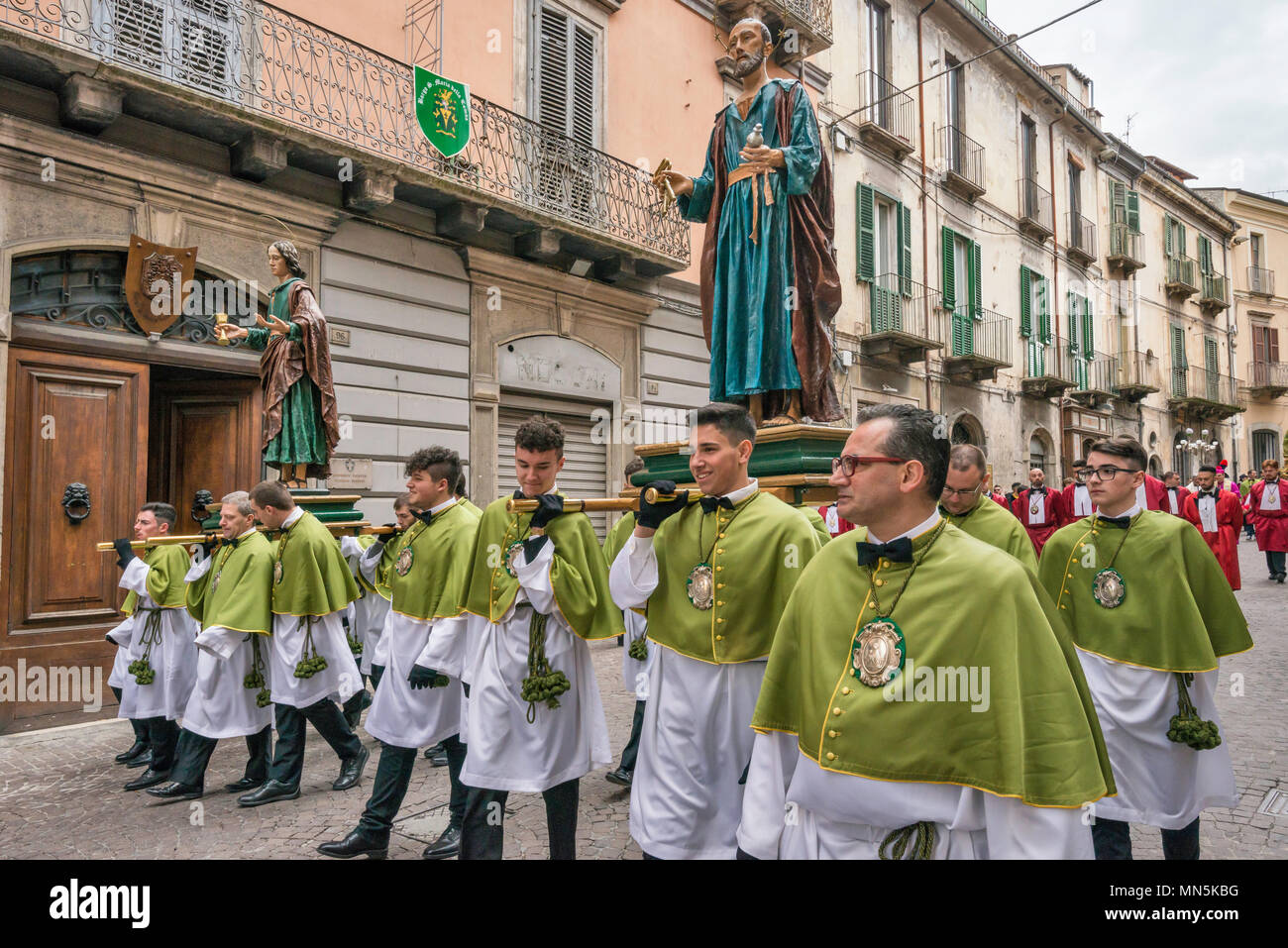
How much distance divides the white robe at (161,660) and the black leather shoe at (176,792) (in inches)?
23.1

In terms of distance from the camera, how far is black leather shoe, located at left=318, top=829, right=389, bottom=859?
4105mm

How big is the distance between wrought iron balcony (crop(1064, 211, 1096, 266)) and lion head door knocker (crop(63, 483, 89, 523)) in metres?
23.6

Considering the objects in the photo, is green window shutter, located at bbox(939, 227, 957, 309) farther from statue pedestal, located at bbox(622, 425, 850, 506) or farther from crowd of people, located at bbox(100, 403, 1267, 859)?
statue pedestal, located at bbox(622, 425, 850, 506)

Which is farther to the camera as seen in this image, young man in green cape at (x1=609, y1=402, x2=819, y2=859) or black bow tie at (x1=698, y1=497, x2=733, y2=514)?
black bow tie at (x1=698, y1=497, x2=733, y2=514)

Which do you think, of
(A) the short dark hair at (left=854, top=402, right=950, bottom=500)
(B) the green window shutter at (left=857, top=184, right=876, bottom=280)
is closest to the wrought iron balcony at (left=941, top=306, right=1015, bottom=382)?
(B) the green window shutter at (left=857, top=184, right=876, bottom=280)

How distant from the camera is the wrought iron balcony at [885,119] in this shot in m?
17.0

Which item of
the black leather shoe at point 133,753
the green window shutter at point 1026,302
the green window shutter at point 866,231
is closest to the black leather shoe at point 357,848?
the black leather shoe at point 133,753

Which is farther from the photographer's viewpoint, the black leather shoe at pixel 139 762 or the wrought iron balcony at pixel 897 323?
the wrought iron balcony at pixel 897 323

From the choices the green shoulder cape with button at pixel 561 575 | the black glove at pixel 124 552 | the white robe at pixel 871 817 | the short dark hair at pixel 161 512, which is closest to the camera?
the white robe at pixel 871 817

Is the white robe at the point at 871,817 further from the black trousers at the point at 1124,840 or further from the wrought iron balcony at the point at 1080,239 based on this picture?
the wrought iron balcony at the point at 1080,239

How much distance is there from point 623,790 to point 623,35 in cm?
1146
